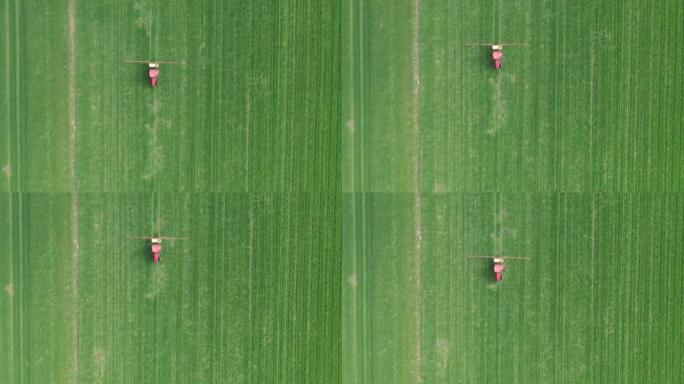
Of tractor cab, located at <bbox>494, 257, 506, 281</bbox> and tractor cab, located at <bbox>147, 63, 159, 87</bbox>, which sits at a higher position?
tractor cab, located at <bbox>147, 63, 159, 87</bbox>

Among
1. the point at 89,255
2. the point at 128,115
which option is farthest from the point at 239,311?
the point at 128,115

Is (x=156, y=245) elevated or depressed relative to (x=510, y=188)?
depressed

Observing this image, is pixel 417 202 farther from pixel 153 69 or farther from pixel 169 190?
pixel 153 69

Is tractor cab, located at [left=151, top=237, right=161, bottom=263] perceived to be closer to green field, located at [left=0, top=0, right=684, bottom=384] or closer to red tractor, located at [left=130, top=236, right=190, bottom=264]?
red tractor, located at [left=130, top=236, right=190, bottom=264]

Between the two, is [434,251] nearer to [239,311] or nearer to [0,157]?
[239,311]

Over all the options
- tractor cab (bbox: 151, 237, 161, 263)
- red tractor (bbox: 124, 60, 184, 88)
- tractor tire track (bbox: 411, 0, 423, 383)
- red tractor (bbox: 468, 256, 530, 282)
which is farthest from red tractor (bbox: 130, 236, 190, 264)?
red tractor (bbox: 468, 256, 530, 282)

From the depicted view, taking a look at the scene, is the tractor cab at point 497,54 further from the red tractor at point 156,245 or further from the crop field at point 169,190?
the red tractor at point 156,245

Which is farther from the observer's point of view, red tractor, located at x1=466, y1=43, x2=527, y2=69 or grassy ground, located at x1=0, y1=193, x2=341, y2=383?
grassy ground, located at x1=0, y1=193, x2=341, y2=383

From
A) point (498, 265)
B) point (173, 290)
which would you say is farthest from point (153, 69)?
point (498, 265)
